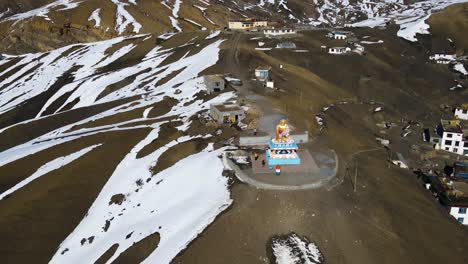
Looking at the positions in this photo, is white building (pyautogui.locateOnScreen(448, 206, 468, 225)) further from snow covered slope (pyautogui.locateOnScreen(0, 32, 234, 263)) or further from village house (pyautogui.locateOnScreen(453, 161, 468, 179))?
snow covered slope (pyautogui.locateOnScreen(0, 32, 234, 263))

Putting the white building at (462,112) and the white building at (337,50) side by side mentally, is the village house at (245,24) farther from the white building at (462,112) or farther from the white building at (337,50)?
the white building at (462,112)

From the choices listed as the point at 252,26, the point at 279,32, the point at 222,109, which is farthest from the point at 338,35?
the point at 222,109

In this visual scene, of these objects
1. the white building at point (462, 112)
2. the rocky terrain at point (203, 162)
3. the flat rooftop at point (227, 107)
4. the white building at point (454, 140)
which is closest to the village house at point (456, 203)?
the rocky terrain at point (203, 162)

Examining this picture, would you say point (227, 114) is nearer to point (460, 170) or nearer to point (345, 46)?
point (460, 170)

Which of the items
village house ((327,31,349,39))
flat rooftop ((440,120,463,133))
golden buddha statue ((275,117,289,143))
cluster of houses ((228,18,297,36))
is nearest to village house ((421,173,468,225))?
flat rooftop ((440,120,463,133))

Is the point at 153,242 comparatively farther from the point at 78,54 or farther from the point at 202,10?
the point at 202,10
